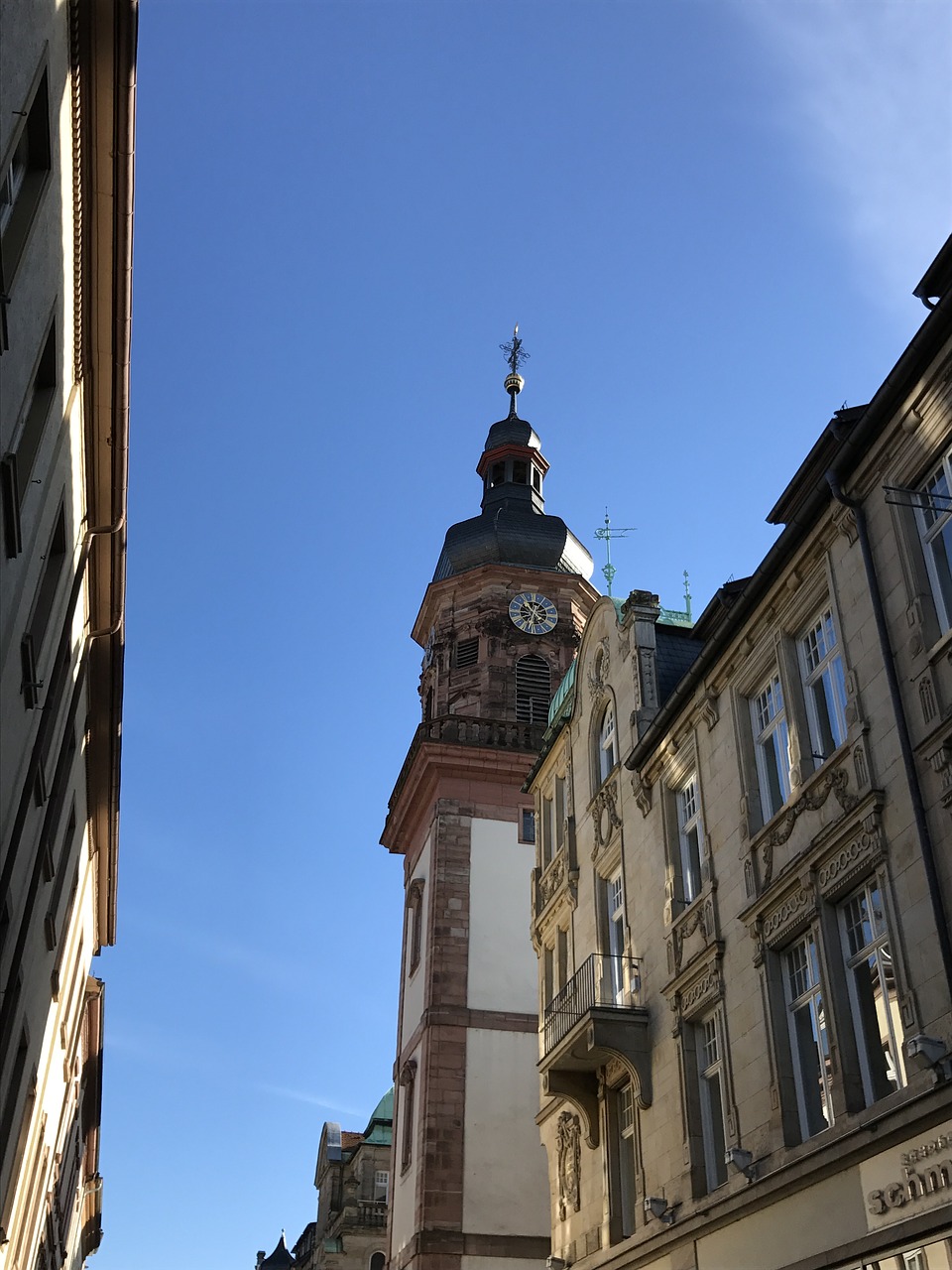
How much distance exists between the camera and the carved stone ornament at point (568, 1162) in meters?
21.9

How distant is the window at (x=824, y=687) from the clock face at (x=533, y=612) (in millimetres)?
30016

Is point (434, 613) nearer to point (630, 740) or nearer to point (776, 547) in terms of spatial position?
point (630, 740)

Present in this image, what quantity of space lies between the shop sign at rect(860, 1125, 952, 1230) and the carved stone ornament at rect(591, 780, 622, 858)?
10099mm

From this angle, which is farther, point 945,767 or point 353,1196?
point 353,1196

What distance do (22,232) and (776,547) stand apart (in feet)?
31.8

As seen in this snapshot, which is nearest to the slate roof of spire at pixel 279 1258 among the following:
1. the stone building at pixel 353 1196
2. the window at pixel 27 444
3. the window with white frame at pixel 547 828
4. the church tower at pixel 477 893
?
the stone building at pixel 353 1196

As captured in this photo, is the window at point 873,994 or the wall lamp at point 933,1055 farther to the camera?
the window at point 873,994

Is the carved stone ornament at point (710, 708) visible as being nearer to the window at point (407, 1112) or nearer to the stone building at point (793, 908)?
the stone building at point (793, 908)

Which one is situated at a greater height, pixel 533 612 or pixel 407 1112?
pixel 533 612

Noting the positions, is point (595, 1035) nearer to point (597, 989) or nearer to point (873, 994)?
point (597, 989)

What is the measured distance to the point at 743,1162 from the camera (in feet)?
49.8

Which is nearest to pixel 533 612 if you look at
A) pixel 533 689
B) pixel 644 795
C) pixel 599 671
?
pixel 533 689

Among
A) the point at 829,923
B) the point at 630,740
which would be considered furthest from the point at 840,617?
the point at 630,740

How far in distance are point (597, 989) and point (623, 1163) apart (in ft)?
8.85
